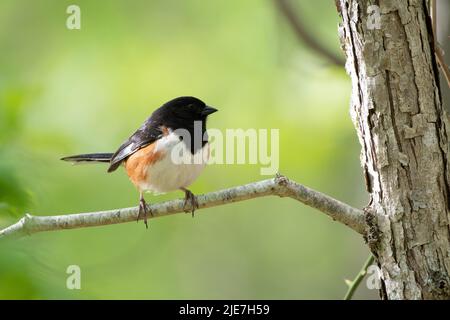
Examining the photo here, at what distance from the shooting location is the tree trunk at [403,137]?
2582 millimetres

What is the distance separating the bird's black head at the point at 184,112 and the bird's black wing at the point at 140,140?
65 mm

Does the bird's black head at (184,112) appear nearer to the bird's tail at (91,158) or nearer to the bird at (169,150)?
the bird at (169,150)

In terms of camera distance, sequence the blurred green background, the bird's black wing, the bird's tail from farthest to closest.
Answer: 1. the blurred green background
2. the bird's tail
3. the bird's black wing

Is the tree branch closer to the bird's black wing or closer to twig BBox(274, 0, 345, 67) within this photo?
the bird's black wing

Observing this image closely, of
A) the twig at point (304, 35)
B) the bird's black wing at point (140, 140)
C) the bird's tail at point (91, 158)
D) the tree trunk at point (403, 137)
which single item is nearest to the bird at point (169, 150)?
the bird's black wing at point (140, 140)

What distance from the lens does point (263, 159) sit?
272 inches

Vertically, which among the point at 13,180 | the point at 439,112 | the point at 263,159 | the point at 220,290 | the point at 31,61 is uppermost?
the point at 31,61

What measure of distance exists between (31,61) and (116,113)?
1.50 meters

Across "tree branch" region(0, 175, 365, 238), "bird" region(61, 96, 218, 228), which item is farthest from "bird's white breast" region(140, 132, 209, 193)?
"tree branch" region(0, 175, 365, 238)

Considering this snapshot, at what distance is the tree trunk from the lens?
8.47 ft

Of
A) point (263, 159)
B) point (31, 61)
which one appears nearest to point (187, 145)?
point (263, 159)

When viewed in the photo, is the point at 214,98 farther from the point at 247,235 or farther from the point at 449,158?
the point at 449,158

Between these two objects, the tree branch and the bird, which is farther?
the bird

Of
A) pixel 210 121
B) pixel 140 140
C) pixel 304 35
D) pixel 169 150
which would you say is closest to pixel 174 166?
pixel 169 150
